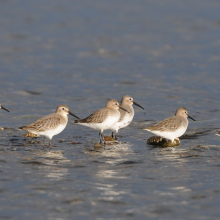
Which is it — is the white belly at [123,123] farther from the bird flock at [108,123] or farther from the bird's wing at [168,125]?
the bird's wing at [168,125]

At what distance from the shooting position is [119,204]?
39.0ft

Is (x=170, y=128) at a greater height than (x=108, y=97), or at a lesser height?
lesser

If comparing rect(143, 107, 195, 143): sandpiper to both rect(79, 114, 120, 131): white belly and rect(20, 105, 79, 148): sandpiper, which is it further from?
rect(20, 105, 79, 148): sandpiper

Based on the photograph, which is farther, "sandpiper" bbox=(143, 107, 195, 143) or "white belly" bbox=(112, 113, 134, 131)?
"white belly" bbox=(112, 113, 134, 131)

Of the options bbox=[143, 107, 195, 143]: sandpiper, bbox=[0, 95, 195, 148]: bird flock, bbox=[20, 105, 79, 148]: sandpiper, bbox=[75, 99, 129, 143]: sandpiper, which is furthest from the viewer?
bbox=[75, 99, 129, 143]: sandpiper

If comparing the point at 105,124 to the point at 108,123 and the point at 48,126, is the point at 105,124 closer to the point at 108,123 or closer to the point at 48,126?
the point at 108,123

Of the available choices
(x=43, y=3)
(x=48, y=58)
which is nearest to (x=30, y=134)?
(x=48, y=58)

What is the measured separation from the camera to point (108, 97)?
78.9 feet

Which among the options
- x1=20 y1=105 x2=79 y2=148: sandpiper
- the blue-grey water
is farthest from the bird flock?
the blue-grey water

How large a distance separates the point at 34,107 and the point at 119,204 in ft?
35.7

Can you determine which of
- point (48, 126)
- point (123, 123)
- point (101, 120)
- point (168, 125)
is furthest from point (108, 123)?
point (48, 126)

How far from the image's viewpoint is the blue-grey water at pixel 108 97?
12188 millimetres

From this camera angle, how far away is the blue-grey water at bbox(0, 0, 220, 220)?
12188 millimetres

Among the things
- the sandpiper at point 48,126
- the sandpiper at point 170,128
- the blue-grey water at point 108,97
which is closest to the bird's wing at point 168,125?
the sandpiper at point 170,128
